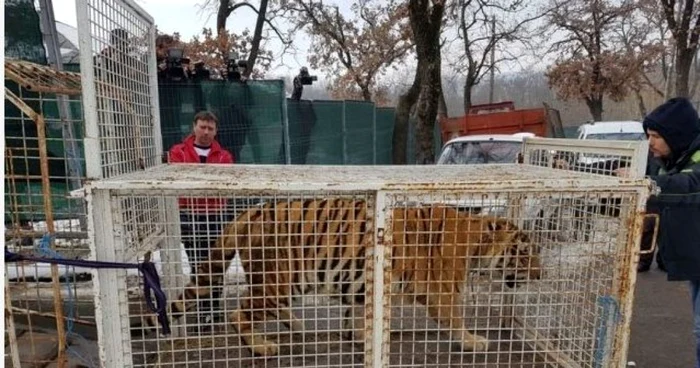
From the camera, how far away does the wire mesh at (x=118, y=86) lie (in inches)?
101

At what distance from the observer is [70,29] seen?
304 inches

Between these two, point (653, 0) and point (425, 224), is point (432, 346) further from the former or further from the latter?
point (653, 0)

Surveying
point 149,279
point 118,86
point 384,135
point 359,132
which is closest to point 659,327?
point 149,279

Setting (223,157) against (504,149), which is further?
(504,149)

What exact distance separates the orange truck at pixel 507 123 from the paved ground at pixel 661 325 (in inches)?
268

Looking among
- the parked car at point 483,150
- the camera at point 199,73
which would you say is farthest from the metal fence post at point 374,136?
the camera at point 199,73

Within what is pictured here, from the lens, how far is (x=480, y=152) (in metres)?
8.15

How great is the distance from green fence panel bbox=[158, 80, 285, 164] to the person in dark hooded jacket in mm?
6104

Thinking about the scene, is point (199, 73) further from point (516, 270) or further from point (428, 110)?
point (516, 270)

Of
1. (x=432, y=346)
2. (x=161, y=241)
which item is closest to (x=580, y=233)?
(x=432, y=346)

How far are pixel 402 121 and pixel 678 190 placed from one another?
9530 mm

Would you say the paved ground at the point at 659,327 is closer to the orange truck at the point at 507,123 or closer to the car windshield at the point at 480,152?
the car windshield at the point at 480,152

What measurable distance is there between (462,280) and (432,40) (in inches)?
301

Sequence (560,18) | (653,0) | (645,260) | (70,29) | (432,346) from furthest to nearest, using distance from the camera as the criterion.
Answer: (560,18) < (653,0) < (70,29) < (645,260) < (432,346)
